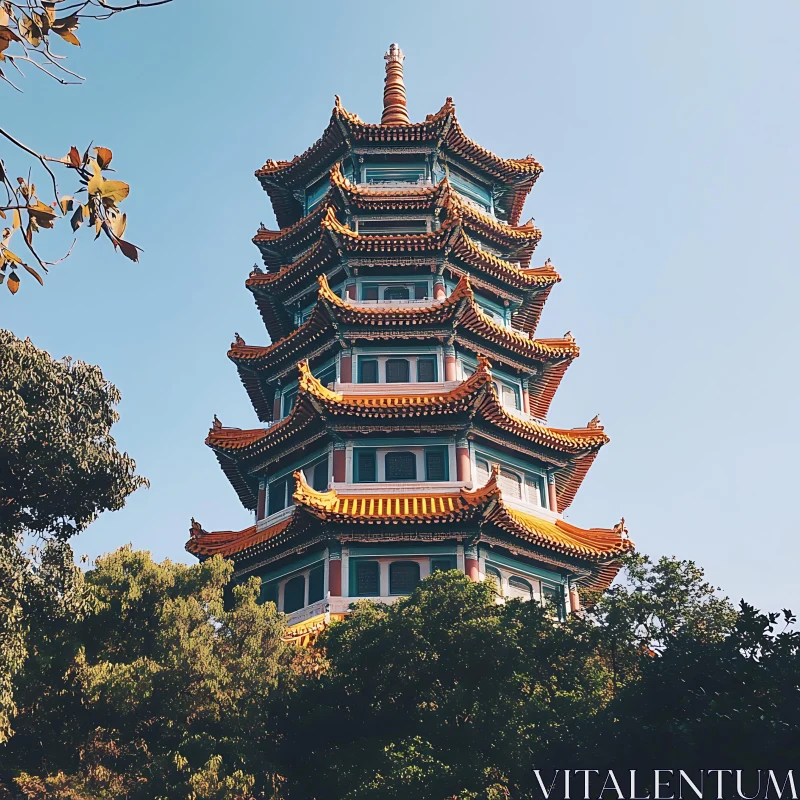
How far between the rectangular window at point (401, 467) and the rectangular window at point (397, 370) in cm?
273

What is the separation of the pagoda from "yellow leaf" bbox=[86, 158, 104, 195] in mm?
17023

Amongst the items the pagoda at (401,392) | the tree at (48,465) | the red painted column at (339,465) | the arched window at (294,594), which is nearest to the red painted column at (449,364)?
the pagoda at (401,392)

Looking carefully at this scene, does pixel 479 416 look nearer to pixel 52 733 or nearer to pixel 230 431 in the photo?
pixel 230 431

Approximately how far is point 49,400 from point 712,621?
11709mm

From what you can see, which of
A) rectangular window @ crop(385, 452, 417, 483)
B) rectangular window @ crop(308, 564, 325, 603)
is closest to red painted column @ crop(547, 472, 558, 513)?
rectangular window @ crop(385, 452, 417, 483)

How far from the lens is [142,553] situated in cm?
1700

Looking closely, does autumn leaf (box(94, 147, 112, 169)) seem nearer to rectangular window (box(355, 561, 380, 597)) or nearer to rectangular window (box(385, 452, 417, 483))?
rectangular window (box(355, 561, 380, 597))

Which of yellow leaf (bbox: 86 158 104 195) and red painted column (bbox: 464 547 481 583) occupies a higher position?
red painted column (bbox: 464 547 481 583)

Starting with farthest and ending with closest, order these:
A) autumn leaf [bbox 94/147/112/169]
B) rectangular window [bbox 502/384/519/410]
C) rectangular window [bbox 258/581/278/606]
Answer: rectangular window [bbox 502/384/519/410]
rectangular window [bbox 258/581/278/606]
autumn leaf [bbox 94/147/112/169]

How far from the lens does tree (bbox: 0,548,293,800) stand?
48.2ft

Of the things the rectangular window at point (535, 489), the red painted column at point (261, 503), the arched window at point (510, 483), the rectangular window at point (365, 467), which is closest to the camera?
the rectangular window at point (365, 467)

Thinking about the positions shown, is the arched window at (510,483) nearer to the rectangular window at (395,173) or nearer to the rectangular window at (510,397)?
the rectangular window at (510,397)

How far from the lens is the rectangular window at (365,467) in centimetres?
2492

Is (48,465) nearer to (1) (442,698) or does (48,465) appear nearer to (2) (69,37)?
(1) (442,698)
